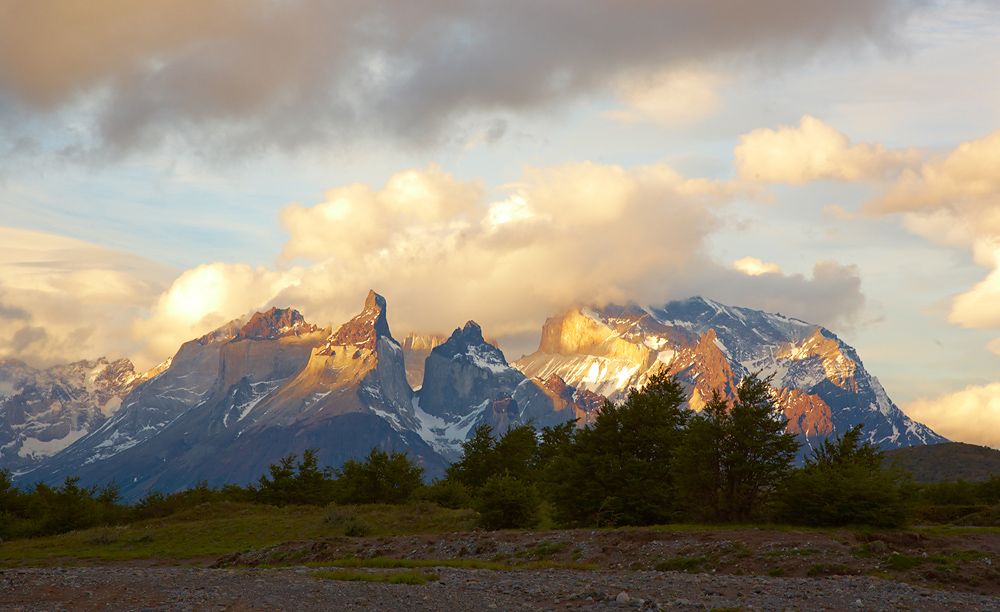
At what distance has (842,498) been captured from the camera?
1430 inches

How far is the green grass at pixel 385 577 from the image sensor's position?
85.9 ft

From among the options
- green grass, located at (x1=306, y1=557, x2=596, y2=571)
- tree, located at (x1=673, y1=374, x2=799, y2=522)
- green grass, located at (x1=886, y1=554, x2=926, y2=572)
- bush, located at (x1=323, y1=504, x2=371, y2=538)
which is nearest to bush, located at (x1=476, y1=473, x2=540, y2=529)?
bush, located at (x1=323, y1=504, x2=371, y2=538)

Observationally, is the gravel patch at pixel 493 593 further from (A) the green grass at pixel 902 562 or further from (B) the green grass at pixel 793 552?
(B) the green grass at pixel 793 552

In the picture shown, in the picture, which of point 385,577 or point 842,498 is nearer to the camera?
point 385,577

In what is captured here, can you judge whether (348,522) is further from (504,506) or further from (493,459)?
(493,459)

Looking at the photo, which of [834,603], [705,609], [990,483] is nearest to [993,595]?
[834,603]

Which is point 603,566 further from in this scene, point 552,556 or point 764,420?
point 764,420

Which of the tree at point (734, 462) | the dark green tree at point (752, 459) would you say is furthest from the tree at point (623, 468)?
the dark green tree at point (752, 459)

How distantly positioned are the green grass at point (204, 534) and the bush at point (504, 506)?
2122 millimetres

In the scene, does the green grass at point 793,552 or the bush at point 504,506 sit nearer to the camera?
the green grass at point 793,552

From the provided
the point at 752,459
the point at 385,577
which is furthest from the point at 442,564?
the point at 752,459

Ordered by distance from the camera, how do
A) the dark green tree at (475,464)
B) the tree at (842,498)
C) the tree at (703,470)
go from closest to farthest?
the tree at (842,498)
the tree at (703,470)
the dark green tree at (475,464)

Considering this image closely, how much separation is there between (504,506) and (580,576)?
1910 centimetres

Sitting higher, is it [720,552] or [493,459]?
[493,459]
